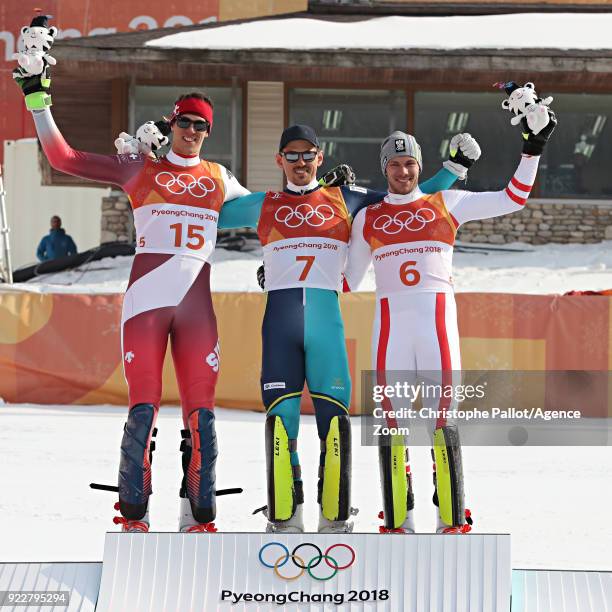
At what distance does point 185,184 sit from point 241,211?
0.31 m

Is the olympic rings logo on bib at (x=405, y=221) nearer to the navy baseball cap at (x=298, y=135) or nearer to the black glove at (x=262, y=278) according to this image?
the navy baseball cap at (x=298, y=135)

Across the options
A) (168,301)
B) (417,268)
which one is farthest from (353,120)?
(168,301)

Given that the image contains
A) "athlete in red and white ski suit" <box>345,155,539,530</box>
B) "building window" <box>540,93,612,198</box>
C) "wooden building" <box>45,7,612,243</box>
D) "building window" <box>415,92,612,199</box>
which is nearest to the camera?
"athlete in red and white ski suit" <box>345,155,539,530</box>

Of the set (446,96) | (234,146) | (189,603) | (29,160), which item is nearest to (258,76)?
(234,146)

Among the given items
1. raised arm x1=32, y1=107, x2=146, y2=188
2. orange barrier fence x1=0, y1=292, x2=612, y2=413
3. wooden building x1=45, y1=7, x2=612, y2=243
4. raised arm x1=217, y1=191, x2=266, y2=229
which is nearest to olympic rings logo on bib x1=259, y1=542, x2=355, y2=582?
raised arm x1=217, y1=191, x2=266, y2=229

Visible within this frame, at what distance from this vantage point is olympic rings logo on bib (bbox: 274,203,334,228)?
5676 mm

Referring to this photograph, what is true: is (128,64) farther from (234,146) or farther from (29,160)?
(29,160)

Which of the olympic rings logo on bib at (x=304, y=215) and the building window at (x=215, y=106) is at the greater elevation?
the building window at (x=215, y=106)

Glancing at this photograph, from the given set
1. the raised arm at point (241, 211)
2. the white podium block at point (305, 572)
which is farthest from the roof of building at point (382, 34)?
the white podium block at point (305, 572)

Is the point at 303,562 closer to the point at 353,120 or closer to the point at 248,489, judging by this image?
the point at 248,489

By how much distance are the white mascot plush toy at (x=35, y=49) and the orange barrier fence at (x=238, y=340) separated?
655 centimetres

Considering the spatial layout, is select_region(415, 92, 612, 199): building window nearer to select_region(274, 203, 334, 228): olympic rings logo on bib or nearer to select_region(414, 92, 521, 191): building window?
select_region(414, 92, 521, 191): building window

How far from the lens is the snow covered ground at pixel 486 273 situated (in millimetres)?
14797

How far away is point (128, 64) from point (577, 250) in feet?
24.1
